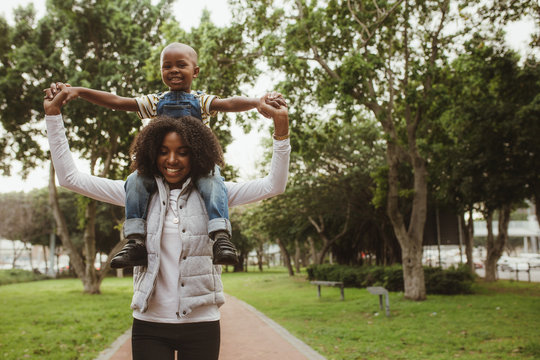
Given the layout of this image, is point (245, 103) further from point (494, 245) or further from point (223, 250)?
point (494, 245)

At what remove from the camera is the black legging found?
89.3 inches

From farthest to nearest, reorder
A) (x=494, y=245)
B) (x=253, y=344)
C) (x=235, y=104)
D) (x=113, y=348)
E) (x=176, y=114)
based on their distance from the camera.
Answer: (x=494, y=245)
(x=253, y=344)
(x=113, y=348)
(x=176, y=114)
(x=235, y=104)

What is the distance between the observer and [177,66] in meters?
2.79

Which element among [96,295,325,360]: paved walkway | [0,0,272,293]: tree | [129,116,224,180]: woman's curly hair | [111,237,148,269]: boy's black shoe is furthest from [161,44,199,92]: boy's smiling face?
[0,0,272,293]: tree

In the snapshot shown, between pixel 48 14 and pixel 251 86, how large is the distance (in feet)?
28.3

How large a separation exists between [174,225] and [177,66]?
38.7 inches

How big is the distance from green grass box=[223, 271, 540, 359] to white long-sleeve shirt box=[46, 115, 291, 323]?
603cm

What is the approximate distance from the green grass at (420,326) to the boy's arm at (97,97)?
628cm

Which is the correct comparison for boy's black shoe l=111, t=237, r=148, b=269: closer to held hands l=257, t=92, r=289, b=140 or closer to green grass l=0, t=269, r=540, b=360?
held hands l=257, t=92, r=289, b=140

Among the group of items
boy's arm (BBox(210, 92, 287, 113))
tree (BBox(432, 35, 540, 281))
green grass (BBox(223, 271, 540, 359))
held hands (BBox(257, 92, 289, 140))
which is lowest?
green grass (BBox(223, 271, 540, 359))

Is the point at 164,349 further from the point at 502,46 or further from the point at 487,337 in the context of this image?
the point at 502,46

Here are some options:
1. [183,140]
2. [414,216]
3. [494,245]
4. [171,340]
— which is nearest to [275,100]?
[183,140]

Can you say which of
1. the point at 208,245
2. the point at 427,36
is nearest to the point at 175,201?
the point at 208,245

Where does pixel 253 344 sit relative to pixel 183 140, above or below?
below
